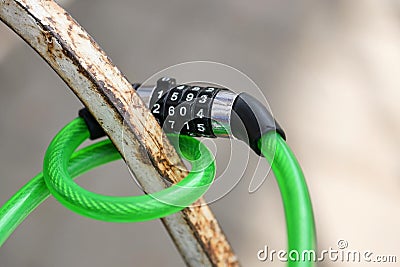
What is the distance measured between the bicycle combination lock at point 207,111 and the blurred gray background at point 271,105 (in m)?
0.63

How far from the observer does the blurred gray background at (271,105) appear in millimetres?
1136

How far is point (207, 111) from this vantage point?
14.7 inches

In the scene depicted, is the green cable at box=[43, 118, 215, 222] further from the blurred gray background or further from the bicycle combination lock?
the blurred gray background

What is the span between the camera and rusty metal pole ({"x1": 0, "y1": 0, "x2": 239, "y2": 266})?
0.36m

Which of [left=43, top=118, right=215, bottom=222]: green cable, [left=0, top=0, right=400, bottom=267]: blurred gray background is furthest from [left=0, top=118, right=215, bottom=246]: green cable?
[left=0, top=0, right=400, bottom=267]: blurred gray background

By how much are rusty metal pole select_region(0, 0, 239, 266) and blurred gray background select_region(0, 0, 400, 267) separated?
632 millimetres

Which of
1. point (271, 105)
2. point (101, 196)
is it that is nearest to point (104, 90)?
point (101, 196)

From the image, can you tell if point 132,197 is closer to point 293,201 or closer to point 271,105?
point 293,201

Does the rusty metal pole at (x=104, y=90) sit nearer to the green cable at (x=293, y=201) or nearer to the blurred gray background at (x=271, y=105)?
the green cable at (x=293, y=201)

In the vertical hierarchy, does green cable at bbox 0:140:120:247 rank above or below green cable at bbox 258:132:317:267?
above

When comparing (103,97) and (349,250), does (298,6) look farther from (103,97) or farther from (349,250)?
(103,97)

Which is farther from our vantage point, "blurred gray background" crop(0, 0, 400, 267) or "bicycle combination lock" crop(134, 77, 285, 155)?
"blurred gray background" crop(0, 0, 400, 267)

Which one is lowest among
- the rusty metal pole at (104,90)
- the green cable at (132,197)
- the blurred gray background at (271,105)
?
the blurred gray background at (271,105)

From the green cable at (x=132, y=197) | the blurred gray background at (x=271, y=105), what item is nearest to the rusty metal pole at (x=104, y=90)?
the green cable at (x=132, y=197)
